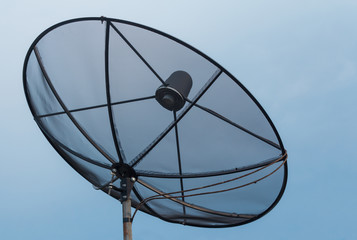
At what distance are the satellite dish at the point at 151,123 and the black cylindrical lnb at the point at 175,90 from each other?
0.02m

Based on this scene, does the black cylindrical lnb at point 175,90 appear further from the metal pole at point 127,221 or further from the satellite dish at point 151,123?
the metal pole at point 127,221

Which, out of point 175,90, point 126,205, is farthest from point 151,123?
point 126,205

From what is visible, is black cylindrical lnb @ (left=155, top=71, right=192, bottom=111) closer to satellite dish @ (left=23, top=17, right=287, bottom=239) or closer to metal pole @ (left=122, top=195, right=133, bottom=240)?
satellite dish @ (left=23, top=17, right=287, bottom=239)

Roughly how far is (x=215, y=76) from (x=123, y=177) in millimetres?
3226

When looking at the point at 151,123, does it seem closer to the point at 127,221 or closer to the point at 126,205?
the point at 126,205

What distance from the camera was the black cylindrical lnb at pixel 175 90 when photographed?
9.51 meters

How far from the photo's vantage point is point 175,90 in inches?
372

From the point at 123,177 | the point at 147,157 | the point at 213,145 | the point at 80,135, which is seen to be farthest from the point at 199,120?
the point at 80,135

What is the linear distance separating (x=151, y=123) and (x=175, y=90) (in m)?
1.51

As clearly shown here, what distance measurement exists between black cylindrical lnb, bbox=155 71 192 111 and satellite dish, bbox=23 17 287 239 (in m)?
0.02

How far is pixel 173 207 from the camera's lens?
1177cm

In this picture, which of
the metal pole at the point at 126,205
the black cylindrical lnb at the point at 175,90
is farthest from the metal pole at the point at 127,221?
the black cylindrical lnb at the point at 175,90

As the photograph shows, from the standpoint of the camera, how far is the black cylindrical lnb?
9.51m

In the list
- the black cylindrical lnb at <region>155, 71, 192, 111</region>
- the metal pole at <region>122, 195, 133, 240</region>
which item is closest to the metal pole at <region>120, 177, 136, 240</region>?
the metal pole at <region>122, 195, 133, 240</region>
